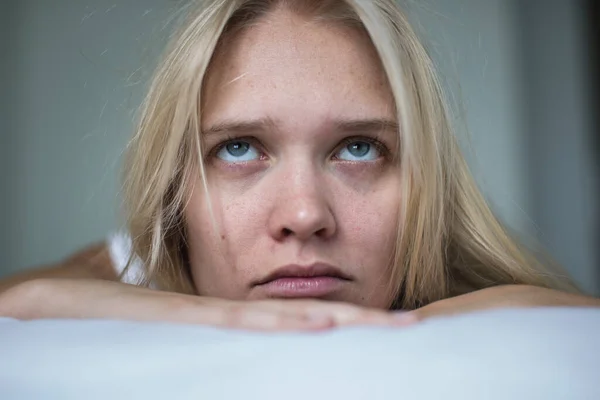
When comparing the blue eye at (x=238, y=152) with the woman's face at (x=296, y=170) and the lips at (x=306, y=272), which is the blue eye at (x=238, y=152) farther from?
the lips at (x=306, y=272)

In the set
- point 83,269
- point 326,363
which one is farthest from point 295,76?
point 83,269

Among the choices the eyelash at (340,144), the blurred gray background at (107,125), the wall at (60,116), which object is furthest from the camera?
the wall at (60,116)

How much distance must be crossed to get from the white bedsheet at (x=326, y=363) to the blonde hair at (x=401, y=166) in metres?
0.47

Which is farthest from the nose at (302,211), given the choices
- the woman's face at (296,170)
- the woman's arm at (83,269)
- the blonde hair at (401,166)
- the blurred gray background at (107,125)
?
the blurred gray background at (107,125)

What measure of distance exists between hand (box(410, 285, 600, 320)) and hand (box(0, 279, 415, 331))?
0.44 feet

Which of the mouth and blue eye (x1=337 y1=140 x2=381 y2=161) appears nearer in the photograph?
the mouth

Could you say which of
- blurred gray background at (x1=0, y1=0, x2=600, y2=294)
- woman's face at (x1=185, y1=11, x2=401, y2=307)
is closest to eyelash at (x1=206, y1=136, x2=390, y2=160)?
woman's face at (x1=185, y1=11, x2=401, y2=307)

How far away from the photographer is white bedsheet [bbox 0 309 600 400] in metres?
0.38

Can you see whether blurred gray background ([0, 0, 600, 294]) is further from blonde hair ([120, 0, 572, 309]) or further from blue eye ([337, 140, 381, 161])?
blue eye ([337, 140, 381, 161])

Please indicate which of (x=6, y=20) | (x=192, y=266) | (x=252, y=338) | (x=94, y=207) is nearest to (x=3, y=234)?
(x=94, y=207)

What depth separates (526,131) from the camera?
8.41 ft

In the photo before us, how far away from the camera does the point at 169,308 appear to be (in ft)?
1.94

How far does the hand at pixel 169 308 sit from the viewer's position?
0.50 m

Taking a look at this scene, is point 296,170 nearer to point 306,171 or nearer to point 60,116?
point 306,171
